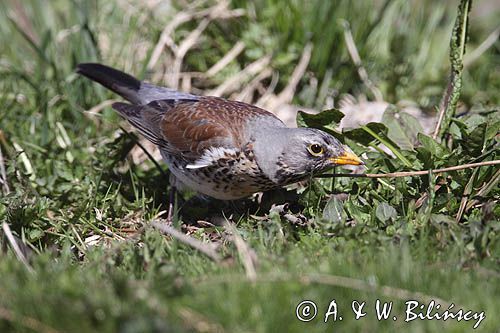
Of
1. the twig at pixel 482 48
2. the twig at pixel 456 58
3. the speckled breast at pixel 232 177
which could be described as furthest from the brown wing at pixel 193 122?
the twig at pixel 482 48

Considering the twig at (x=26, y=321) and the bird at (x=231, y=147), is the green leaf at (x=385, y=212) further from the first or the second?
the twig at (x=26, y=321)

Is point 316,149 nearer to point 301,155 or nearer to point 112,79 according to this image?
point 301,155

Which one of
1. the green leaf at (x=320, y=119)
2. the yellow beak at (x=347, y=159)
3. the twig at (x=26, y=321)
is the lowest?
the twig at (x=26, y=321)

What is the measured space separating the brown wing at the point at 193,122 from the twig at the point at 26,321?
229 centimetres

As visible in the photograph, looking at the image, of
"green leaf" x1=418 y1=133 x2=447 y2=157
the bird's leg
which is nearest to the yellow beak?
"green leaf" x1=418 y1=133 x2=447 y2=157

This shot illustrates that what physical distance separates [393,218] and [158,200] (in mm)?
2142

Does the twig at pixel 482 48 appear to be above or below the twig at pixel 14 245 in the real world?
above

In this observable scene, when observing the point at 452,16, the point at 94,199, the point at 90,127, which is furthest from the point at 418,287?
the point at 452,16

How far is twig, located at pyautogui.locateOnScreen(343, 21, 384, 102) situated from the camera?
7492 mm

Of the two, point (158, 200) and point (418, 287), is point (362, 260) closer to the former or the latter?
point (418, 287)

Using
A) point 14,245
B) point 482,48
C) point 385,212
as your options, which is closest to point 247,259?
point 385,212

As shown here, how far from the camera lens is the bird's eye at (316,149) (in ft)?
16.1

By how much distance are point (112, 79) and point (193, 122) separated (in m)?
1.17

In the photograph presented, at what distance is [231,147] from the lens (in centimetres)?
514
